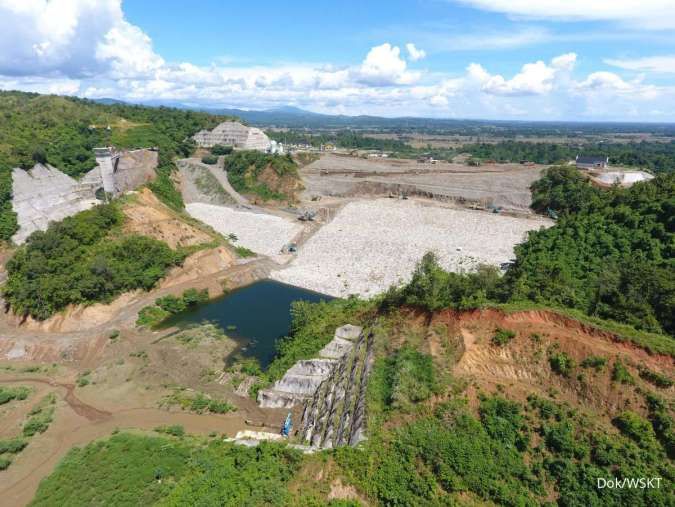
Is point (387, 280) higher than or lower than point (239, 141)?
lower

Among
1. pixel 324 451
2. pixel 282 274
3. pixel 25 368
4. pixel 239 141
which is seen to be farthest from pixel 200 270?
pixel 239 141

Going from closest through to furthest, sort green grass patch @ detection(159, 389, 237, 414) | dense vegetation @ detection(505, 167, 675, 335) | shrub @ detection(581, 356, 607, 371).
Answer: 1. shrub @ detection(581, 356, 607, 371)
2. dense vegetation @ detection(505, 167, 675, 335)
3. green grass patch @ detection(159, 389, 237, 414)

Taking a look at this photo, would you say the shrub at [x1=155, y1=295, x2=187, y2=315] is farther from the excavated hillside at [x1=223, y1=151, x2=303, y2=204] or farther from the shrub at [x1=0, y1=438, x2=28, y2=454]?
the excavated hillside at [x1=223, y1=151, x2=303, y2=204]

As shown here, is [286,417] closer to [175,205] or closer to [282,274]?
[282,274]

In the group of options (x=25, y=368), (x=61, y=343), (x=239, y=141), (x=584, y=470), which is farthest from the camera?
(x=239, y=141)

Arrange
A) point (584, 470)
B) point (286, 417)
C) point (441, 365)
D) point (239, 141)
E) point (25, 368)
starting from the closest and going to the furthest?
point (584, 470) → point (441, 365) → point (286, 417) → point (25, 368) → point (239, 141)

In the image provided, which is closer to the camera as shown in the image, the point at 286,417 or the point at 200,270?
the point at 286,417

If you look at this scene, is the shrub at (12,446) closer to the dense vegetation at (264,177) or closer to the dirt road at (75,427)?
the dirt road at (75,427)

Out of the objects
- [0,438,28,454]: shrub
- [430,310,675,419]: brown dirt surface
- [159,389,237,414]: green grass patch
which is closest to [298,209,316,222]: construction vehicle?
[159,389,237,414]: green grass patch

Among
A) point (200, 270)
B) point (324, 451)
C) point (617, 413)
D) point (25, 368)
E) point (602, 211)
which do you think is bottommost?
point (25, 368)
